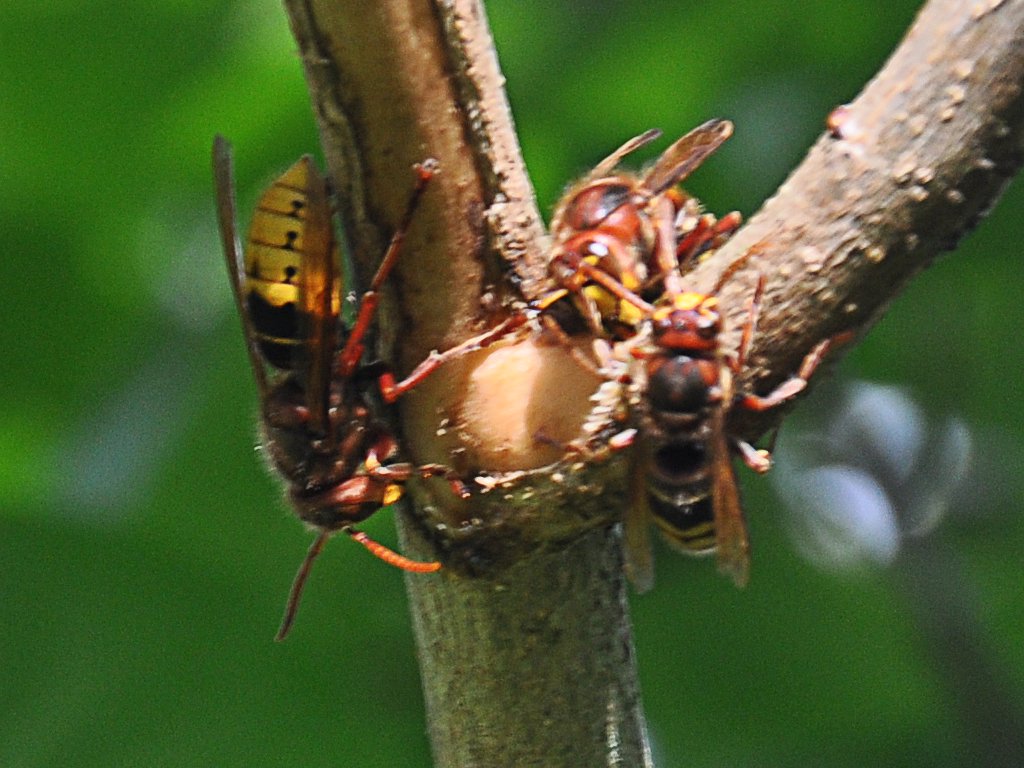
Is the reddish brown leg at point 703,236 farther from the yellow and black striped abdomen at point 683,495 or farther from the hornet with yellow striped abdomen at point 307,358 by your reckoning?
the hornet with yellow striped abdomen at point 307,358

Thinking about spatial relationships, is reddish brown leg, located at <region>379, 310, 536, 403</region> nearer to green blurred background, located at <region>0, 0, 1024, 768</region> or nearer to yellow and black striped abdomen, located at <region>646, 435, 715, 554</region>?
yellow and black striped abdomen, located at <region>646, 435, 715, 554</region>

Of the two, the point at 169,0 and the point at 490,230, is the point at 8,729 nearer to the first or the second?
the point at 169,0

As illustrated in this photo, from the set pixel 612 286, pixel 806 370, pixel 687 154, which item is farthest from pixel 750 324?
pixel 687 154

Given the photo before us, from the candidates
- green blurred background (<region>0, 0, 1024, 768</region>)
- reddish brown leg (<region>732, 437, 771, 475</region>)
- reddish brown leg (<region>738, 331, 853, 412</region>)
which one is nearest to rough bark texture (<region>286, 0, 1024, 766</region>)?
reddish brown leg (<region>738, 331, 853, 412</region>)

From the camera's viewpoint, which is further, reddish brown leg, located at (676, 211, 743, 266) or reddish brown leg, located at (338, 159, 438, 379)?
reddish brown leg, located at (676, 211, 743, 266)

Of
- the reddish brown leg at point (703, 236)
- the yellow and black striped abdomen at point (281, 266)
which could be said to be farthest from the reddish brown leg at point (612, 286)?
the yellow and black striped abdomen at point (281, 266)

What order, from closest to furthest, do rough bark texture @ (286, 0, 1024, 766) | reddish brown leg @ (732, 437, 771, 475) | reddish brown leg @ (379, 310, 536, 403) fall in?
rough bark texture @ (286, 0, 1024, 766)
reddish brown leg @ (379, 310, 536, 403)
reddish brown leg @ (732, 437, 771, 475)
